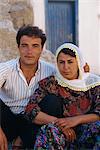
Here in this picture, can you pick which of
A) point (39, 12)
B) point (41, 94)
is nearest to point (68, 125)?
point (41, 94)

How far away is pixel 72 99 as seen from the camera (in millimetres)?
3443

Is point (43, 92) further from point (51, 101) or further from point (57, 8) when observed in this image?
point (57, 8)

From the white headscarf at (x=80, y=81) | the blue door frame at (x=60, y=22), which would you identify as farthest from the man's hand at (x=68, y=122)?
the blue door frame at (x=60, y=22)

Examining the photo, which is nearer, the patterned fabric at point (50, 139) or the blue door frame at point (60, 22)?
the patterned fabric at point (50, 139)

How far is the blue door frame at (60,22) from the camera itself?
33.7 feet

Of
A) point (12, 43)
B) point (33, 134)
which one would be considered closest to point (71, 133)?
point (33, 134)

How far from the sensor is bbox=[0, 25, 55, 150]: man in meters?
3.49

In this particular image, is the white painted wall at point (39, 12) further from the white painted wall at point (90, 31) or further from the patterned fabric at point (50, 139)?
the patterned fabric at point (50, 139)

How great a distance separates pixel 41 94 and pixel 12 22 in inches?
191

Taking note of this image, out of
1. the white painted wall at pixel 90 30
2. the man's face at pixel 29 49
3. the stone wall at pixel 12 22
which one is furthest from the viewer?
the white painted wall at pixel 90 30

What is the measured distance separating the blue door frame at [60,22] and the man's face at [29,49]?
667 cm

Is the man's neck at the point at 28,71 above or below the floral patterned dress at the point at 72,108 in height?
above

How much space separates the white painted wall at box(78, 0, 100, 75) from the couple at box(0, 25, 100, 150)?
685cm

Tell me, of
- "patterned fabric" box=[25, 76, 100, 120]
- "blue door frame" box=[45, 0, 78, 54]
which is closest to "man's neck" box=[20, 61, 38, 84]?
"patterned fabric" box=[25, 76, 100, 120]
